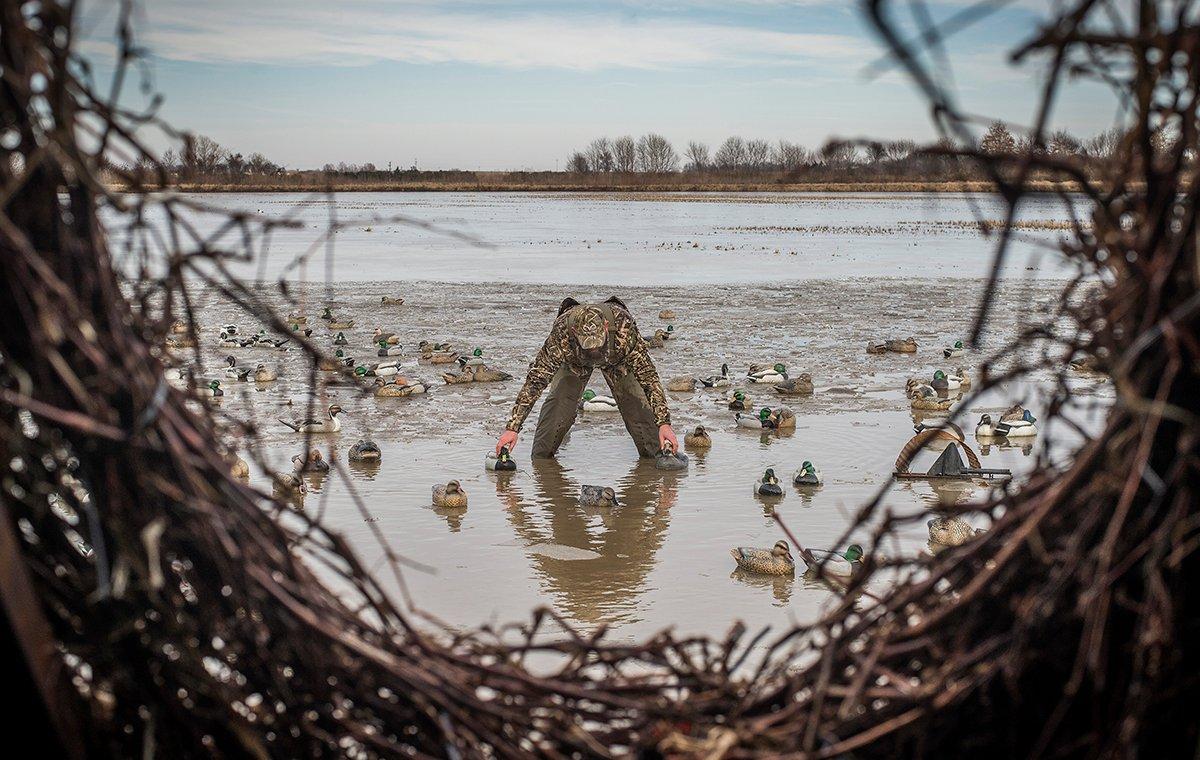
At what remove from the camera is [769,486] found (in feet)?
30.2

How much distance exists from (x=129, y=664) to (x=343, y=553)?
470 mm

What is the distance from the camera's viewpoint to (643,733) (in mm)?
2428

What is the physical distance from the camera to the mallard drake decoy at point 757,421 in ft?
39.0

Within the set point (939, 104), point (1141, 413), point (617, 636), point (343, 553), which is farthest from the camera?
point (617, 636)

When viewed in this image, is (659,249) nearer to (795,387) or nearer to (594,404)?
(795,387)

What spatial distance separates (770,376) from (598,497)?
18.1 feet

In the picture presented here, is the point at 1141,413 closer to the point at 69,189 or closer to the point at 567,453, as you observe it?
the point at 69,189

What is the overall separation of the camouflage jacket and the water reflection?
0.59 meters

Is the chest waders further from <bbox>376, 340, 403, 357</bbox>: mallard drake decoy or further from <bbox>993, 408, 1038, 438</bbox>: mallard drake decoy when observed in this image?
<bbox>376, 340, 403, 357</bbox>: mallard drake decoy

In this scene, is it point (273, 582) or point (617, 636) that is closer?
point (273, 582)

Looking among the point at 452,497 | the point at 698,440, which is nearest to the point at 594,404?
the point at 698,440

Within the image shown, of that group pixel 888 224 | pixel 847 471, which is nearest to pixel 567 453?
pixel 847 471

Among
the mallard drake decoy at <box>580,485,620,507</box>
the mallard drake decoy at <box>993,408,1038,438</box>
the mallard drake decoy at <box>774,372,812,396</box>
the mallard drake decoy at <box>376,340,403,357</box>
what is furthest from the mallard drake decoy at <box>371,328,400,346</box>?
the mallard drake decoy at <box>993,408,1038,438</box>

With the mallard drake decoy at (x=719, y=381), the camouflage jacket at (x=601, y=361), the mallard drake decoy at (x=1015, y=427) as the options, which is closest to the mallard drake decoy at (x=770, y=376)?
the mallard drake decoy at (x=719, y=381)
